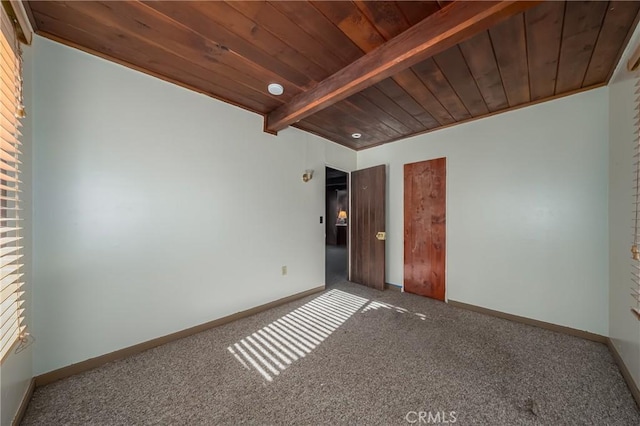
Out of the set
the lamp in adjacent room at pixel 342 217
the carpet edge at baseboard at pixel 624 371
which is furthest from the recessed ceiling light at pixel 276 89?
the lamp in adjacent room at pixel 342 217

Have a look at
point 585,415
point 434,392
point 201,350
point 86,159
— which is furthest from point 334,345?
point 86,159

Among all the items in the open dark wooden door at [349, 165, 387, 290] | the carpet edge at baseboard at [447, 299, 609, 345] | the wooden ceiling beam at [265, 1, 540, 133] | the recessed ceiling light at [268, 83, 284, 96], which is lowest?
the carpet edge at baseboard at [447, 299, 609, 345]

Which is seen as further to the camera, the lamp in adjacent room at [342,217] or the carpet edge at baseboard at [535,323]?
the lamp in adjacent room at [342,217]

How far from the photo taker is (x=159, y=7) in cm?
138

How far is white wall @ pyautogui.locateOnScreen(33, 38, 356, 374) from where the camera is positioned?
1626 millimetres

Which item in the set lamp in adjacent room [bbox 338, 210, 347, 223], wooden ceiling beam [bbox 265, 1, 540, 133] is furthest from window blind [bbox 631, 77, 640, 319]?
lamp in adjacent room [bbox 338, 210, 347, 223]

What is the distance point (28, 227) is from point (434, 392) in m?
2.87

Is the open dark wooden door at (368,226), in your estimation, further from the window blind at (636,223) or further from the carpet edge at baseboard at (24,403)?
the carpet edge at baseboard at (24,403)

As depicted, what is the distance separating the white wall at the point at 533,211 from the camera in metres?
2.19

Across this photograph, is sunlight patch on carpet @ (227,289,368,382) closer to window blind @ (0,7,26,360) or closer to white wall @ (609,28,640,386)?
window blind @ (0,7,26,360)

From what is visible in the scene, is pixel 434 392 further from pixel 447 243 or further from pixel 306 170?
pixel 306 170

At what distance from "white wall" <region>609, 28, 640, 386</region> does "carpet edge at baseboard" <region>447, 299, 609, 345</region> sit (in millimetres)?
185

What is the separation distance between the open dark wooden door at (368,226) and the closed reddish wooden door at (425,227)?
1.19 feet

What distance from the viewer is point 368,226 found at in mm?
3887
